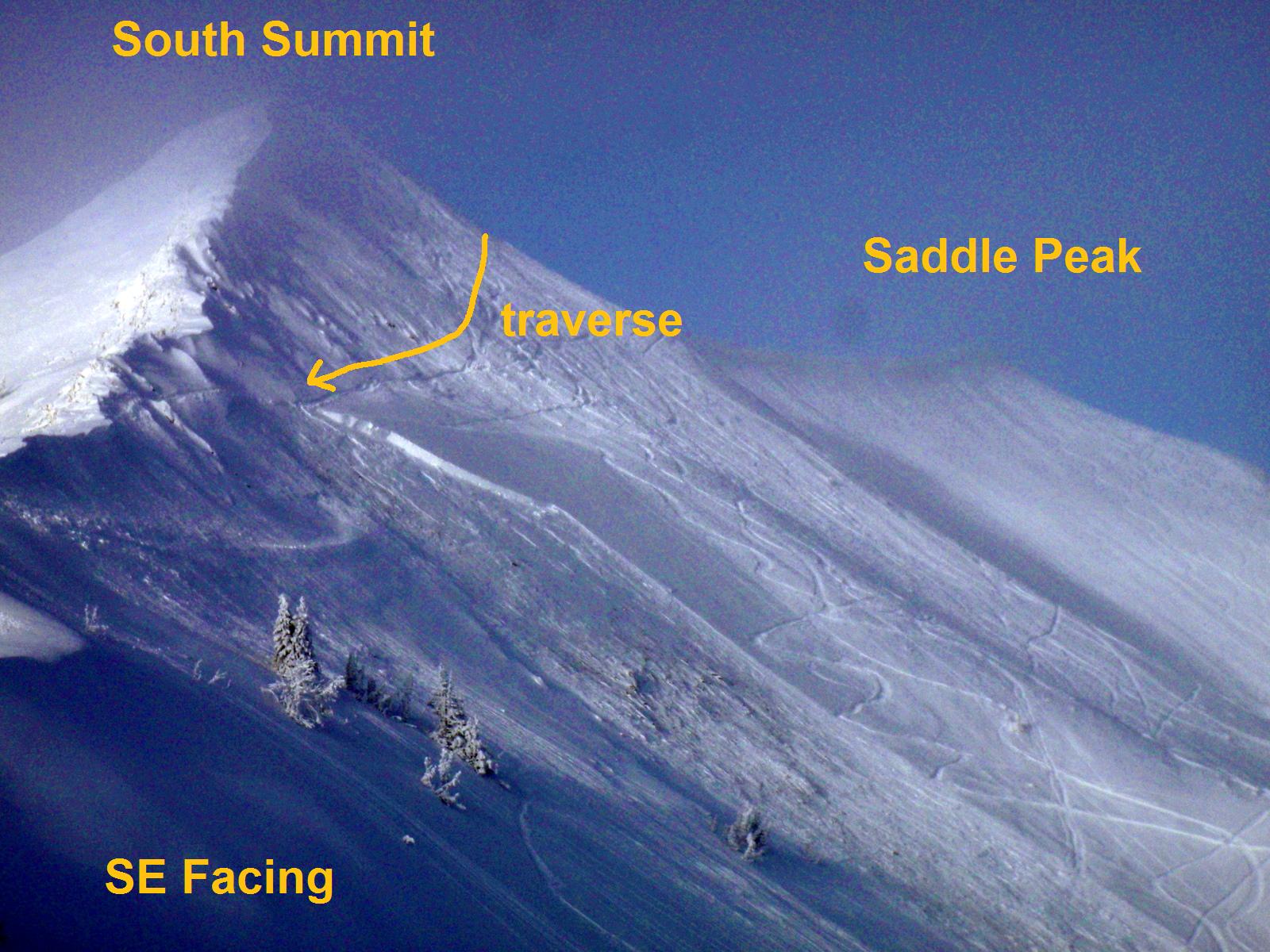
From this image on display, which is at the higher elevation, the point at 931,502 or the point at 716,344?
the point at 716,344

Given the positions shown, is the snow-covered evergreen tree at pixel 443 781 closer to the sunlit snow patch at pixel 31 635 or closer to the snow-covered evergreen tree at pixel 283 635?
the snow-covered evergreen tree at pixel 283 635

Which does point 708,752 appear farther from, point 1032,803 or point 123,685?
point 123,685

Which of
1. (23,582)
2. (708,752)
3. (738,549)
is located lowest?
(23,582)

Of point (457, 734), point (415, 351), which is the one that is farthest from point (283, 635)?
point (415, 351)

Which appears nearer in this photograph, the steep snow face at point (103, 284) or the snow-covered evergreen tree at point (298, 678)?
the snow-covered evergreen tree at point (298, 678)

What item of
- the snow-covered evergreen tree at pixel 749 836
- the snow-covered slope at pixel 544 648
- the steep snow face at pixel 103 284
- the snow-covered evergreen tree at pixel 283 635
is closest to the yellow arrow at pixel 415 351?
the snow-covered slope at pixel 544 648

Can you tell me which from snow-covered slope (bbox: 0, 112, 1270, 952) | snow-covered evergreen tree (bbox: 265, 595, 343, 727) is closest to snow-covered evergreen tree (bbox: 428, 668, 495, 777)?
snow-covered slope (bbox: 0, 112, 1270, 952)

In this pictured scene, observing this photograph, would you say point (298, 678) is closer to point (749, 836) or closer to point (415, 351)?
point (749, 836)

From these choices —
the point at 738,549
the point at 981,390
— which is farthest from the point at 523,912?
the point at 981,390
